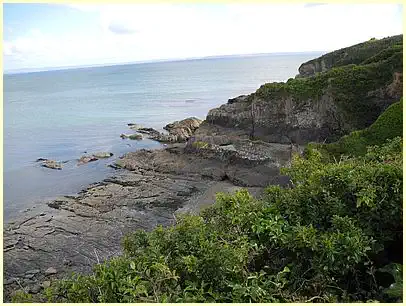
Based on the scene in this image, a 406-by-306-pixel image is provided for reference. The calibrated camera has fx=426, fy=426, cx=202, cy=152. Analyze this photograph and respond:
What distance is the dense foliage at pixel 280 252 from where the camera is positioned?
252 inches

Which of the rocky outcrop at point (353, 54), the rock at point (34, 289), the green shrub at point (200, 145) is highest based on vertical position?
the rocky outcrop at point (353, 54)

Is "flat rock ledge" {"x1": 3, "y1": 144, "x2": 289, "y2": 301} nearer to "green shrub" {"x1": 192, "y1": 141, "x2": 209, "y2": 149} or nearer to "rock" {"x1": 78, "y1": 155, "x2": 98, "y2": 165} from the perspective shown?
"green shrub" {"x1": 192, "y1": 141, "x2": 209, "y2": 149}

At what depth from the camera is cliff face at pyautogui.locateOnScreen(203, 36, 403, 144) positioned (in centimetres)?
3012

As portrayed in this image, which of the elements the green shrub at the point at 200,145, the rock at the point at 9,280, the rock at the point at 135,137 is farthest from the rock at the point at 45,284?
the rock at the point at 135,137

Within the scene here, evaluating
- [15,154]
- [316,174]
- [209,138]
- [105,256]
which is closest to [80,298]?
[316,174]

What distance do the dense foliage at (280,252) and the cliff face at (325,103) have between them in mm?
22747

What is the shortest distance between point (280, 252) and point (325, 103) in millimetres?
25462

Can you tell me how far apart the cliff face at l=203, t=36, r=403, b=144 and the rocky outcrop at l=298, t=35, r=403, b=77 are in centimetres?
546

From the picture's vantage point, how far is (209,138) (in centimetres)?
3144

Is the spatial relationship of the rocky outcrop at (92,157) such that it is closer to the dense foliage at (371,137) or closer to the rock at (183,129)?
the rock at (183,129)

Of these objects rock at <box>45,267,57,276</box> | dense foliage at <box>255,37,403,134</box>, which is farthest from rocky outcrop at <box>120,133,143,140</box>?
rock at <box>45,267,57,276</box>

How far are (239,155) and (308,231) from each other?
2077 cm

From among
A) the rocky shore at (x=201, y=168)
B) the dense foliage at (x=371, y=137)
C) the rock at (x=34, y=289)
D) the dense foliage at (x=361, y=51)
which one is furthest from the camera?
the dense foliage at (x=361, y=51)

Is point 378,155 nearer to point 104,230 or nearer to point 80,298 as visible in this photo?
point 80,298
